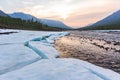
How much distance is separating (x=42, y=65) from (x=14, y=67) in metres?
1.24

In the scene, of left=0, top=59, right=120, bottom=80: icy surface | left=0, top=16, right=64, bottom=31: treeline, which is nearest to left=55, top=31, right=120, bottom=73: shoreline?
left=0, top=59, right=120, bottom=80: icy surface

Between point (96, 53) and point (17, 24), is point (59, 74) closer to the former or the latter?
point (96, 53)

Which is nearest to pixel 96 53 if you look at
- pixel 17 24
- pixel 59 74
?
pixel 59 74

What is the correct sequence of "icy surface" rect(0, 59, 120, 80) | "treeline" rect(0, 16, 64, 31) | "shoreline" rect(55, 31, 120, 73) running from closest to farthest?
"icy surface" rect(0, 59, 120, 80) < "shoreline" rect(55, 31, 120, 73) < "treeline" rect(0, 16, 64, 31)

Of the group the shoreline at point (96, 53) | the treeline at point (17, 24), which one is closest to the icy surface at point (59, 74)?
the shoreline at point (96, 53)

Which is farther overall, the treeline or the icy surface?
the treeline

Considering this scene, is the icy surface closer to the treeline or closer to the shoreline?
the shoreline

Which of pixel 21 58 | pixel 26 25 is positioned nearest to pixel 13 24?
pixel 26 25

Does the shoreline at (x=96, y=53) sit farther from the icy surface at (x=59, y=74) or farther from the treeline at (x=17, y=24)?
the treeline at (x=17, y=24)

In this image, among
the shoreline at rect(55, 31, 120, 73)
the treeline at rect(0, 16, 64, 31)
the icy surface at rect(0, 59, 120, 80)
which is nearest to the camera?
the icy surface at rect(0, 59, 120, 80)

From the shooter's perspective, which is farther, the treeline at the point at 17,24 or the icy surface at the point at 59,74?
the treeline at the point at 17,24

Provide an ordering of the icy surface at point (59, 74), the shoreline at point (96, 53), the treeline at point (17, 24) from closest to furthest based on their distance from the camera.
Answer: the icy surface at point (59, 74), the shoreline at point (96, 53), the treeline at point (17, 24)

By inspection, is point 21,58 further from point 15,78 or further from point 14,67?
point 15,78

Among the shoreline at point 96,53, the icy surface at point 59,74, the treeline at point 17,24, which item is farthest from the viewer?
the treeline at point 17,24
